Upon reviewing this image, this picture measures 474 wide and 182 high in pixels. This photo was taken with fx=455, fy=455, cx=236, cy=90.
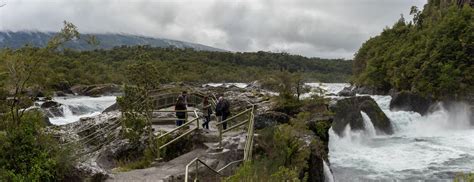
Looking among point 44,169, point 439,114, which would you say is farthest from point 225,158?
point 439,114

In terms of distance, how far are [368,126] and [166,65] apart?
190ft

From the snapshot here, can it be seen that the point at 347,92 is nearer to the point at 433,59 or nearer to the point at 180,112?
the point at 433,59

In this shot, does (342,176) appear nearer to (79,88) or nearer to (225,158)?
(225,158)

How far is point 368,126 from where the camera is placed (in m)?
29.7

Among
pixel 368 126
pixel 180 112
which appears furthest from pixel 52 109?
pixel 368 126

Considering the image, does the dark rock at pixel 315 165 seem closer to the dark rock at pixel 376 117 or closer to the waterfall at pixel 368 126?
A: the waterfall at pixel 368 126

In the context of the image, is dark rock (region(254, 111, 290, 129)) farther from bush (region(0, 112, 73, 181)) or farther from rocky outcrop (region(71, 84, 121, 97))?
rocky outcrop (region(71, 84, 121, 97))

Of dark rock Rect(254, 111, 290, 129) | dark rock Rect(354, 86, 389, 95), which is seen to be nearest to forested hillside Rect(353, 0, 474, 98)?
dark rock Rect(354, 86, 389, 95)

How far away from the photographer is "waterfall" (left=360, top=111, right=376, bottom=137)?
29438mm

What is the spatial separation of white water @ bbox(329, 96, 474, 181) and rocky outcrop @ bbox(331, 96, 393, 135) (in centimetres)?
54

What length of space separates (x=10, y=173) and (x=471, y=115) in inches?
1335

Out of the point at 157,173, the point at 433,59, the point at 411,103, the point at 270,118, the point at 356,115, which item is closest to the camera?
the point at 157,173

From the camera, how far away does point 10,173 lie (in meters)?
9.34

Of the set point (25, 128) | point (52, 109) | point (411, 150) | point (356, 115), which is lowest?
point (411, 150)
